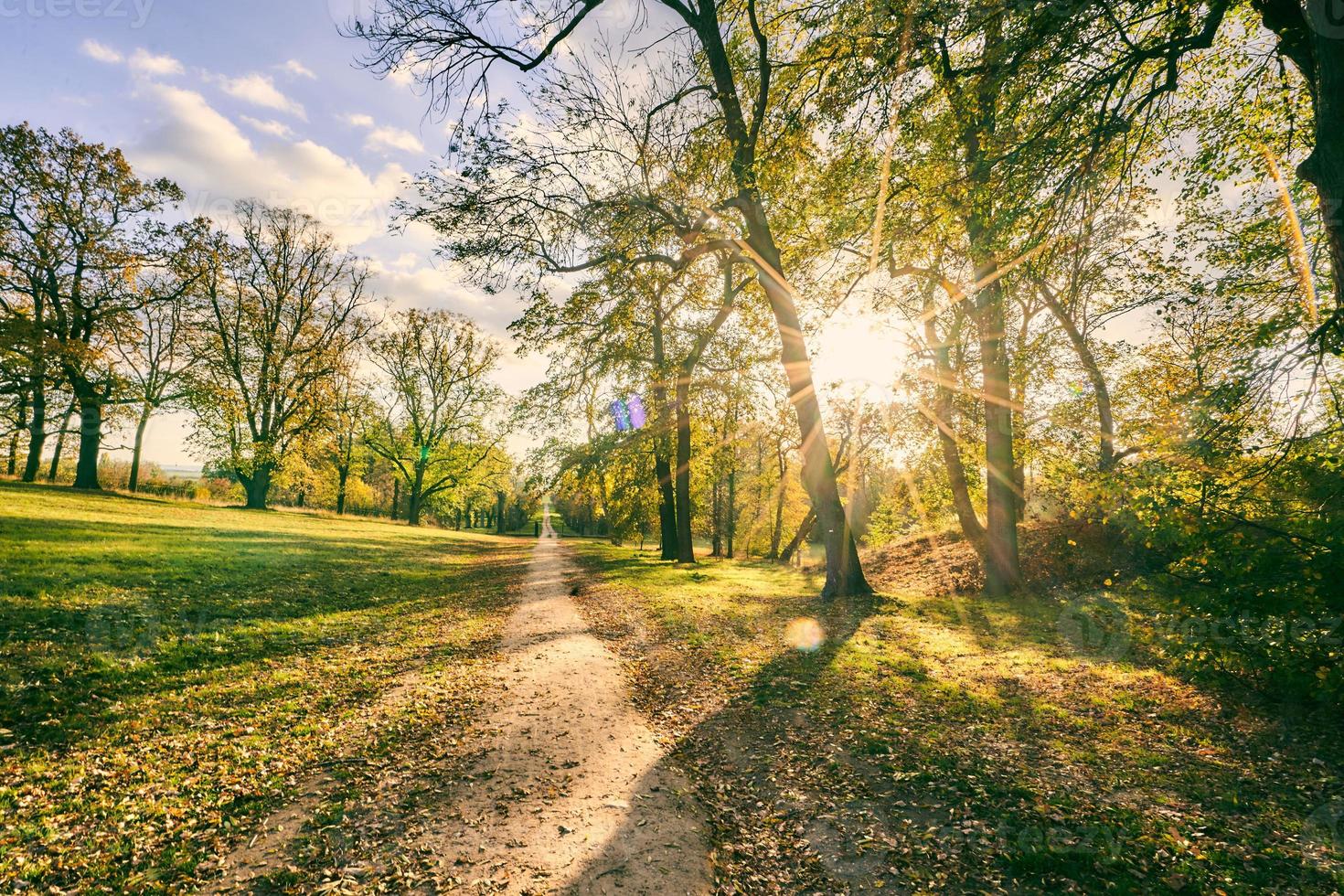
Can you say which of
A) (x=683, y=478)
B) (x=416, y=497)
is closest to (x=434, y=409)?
(x=416, y=497)

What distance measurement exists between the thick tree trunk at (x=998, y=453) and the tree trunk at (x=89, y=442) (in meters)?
34.9

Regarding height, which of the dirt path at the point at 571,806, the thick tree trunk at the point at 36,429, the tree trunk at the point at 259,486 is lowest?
the dirt path at the point at 571,806

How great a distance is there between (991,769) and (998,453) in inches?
387

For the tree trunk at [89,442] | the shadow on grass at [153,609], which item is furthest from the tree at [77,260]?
the shadow on grass at [153,609]

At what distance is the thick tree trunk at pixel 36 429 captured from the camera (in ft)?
75.7

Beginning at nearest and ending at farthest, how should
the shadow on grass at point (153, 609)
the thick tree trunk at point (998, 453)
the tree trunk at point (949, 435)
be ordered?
the shadow on grass at point (153, 609) → the thick tree trunk at point (998, 453) → the tree trunk at point (949, 435)

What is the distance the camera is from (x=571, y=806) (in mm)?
4547

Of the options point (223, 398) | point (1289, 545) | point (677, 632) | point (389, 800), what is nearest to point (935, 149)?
point (1289, 545)

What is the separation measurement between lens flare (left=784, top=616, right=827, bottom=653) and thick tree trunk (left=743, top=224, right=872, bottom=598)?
2.43 metres

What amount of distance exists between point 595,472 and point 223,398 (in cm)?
2053

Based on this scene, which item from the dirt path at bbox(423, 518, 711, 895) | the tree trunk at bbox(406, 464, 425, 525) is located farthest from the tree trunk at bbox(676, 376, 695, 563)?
the tree trunk at bbox(406, 464, 425, 525)

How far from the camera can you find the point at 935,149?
8.23 metres

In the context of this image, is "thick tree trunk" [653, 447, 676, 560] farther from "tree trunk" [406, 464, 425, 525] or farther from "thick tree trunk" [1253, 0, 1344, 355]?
"tree trunk" [406, 464, 425, 525]

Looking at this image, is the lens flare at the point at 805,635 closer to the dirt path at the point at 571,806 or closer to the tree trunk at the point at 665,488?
the dirt path at the point at 571,806
